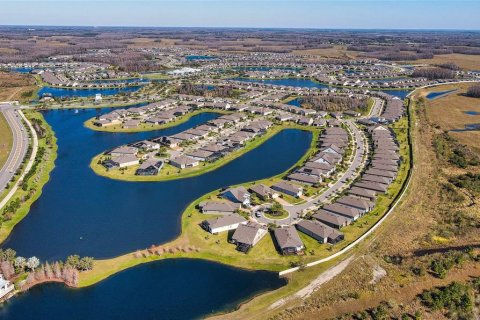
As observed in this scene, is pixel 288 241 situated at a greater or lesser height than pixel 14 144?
greater

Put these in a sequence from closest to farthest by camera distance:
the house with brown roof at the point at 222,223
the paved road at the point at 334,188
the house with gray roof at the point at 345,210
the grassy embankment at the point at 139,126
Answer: the house with brown roof at the point at 222,223
the house with gray roof at the point at 345,210
the paved road at the point at 334,188
the grassy embankment at the point at 139,126

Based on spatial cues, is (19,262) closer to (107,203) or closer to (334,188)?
(107,203)

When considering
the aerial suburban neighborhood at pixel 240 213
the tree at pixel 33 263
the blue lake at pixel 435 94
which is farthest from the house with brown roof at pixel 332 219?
the blue lake at pixel 435 94

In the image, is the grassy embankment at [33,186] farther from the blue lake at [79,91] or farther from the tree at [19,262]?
the blue lake at [79,91]

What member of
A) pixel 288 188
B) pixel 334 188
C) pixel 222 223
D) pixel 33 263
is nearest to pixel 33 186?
pixel 33 263

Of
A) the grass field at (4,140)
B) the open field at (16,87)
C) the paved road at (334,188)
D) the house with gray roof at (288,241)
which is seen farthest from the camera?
the open field at (16,87)

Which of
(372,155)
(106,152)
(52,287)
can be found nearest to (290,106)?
(372,155)

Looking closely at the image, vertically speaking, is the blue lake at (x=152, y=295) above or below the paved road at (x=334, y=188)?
below
